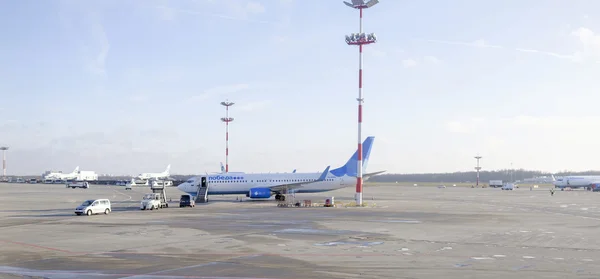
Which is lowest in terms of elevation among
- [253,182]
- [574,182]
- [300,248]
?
[300,248]

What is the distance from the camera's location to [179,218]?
40.4 metres

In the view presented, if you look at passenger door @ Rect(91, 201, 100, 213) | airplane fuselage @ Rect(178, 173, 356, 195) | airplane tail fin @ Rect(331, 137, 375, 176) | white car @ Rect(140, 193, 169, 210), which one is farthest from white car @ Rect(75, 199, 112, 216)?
airplane tail fin @ Rect(331, 137, 375, 176)

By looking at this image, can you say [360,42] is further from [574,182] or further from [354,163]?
[574,182]

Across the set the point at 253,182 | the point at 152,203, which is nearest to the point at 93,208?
the point at 152,203

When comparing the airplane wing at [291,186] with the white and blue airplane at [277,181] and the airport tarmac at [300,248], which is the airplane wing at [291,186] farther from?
the airport tarmac at [300,248]

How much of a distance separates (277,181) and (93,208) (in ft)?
90.8

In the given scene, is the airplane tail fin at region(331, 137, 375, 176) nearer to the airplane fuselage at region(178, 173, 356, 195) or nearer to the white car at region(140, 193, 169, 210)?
the airplane fuselage at region(178, 173, 356, 195)

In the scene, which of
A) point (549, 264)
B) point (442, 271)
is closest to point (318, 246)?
point (442, 271)

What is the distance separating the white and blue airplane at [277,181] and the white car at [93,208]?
2080 centimetres

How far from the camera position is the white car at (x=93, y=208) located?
4448 cm

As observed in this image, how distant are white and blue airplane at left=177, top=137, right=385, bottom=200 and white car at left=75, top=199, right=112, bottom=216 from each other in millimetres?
20801

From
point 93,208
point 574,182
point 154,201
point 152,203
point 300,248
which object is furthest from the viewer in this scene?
point 574,182

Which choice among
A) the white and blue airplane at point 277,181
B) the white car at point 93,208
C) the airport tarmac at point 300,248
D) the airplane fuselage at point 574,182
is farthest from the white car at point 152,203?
the airplane fuselage at point 574,182

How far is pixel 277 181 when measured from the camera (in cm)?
6875
